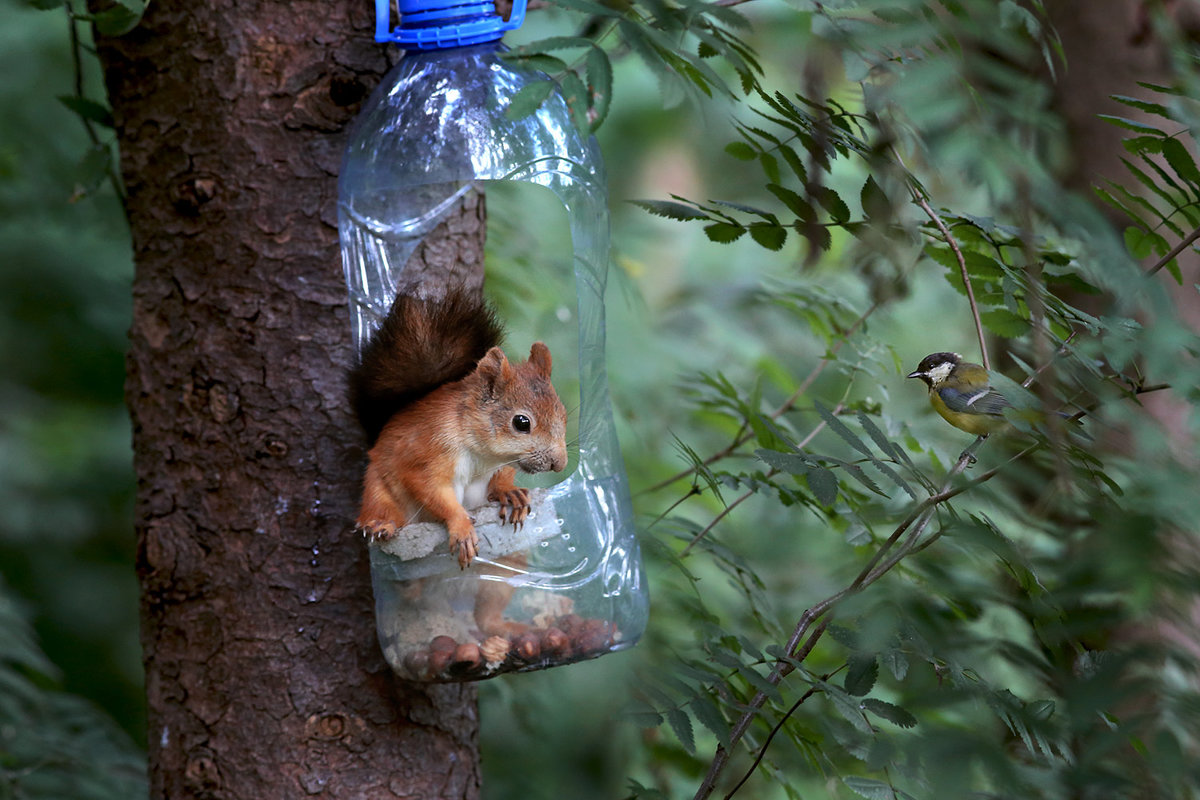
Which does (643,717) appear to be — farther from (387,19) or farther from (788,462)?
(387,19)

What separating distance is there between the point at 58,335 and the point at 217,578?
5.65 ft

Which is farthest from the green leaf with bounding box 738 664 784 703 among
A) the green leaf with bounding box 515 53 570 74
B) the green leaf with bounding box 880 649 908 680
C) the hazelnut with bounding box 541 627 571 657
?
the green leaf with bounding box 515 53 570 74

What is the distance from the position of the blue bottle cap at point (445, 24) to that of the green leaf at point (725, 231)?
0.35 m

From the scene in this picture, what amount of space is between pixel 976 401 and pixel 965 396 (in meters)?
0.02

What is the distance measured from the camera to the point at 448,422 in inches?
50.4

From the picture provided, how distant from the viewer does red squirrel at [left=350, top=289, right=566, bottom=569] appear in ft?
4.17

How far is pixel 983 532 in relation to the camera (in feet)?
2.64

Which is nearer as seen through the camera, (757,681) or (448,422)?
(757,681)

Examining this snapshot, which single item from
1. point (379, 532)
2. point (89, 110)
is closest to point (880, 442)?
point (379, 532)

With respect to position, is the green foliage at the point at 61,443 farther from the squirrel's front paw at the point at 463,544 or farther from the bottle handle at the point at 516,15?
the bottle handle at the point at 516,15

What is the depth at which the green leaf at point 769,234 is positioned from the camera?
1.29 m

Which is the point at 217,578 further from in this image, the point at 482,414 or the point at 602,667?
the point at 602,667

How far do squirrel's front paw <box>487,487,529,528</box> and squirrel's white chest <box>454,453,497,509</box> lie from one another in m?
0.02

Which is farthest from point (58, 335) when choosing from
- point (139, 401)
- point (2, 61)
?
point (139, 401)
